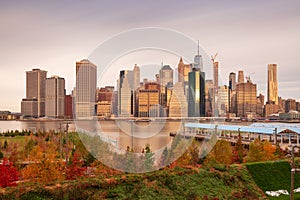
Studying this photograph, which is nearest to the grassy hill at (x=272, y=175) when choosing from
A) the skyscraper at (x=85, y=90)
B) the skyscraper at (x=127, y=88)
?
the skyscraper at (x=127, y=88)

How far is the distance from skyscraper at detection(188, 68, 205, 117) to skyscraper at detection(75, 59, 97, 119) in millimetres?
2536

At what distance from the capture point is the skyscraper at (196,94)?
349 inches

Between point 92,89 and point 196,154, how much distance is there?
8.40m

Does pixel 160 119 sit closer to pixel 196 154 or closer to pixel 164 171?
pixel 164 171

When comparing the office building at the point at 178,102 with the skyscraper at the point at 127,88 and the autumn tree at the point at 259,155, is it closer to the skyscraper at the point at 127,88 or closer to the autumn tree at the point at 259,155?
the skyscraper at the point at 127,88

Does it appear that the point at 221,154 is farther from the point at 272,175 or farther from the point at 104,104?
the point at 104,104

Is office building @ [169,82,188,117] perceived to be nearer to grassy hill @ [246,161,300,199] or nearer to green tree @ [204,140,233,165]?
grassy hill @ [246,161,300,199]

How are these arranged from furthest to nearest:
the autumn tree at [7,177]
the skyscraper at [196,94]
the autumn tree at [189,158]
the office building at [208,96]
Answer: the autumn tree at [189,158] → the office building at [208,96] → the autumn tree at [7,177] → the skyscraper at [196,94]

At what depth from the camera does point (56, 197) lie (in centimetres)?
788

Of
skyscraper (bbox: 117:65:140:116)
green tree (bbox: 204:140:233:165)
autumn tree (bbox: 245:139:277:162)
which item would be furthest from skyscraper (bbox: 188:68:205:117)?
autumn tree (bbox: 245:139:277:162)

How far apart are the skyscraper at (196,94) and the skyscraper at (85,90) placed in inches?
99.9

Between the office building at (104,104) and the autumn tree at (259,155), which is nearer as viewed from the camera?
the office building at (104,104)

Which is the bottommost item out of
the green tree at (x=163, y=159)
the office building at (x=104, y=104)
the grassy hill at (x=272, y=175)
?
the grassy hill at (x=272, y=175)

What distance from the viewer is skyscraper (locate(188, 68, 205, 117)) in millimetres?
8859
